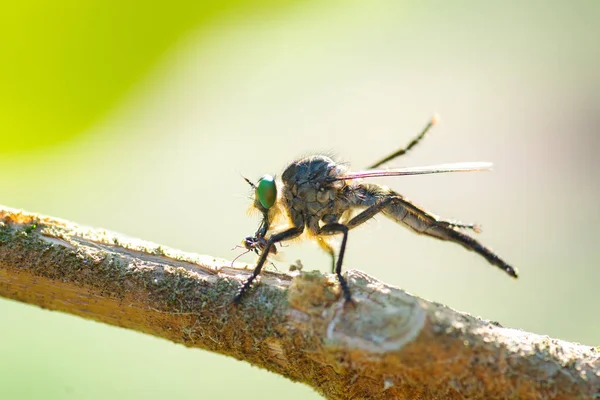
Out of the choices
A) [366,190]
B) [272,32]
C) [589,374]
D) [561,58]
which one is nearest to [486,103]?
[561,58]

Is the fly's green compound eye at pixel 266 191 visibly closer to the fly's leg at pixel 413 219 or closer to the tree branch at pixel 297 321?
the fly's leg at pixel 413 219

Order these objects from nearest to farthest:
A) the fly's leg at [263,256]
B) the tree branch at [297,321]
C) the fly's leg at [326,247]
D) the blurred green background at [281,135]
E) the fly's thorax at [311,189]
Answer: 1. the tree branch at [297,321]
2. the fly's leg at [263,256]
3. the fly's thorax at [311,189]
4. the fly's leg at [326,247]
5. the blurred green background at [281,135]

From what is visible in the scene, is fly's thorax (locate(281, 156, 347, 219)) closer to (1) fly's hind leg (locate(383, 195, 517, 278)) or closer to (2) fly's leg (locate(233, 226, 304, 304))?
(2) fly's leg (locate(233, 226, 304, 304))

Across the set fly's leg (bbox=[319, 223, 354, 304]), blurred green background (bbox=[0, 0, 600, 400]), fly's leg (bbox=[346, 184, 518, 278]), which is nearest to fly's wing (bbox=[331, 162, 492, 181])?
fly's leg (bbox=[346, 184, 518, 278])

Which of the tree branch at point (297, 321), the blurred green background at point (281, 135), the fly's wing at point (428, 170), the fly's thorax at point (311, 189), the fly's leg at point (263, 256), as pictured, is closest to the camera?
the tree branch at point (297, 321)

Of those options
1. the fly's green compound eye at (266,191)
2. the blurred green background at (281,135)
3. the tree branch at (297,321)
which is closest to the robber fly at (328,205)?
the fly's green compound eye at (266,191)

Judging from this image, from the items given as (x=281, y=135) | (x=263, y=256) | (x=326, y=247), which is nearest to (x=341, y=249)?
(x=263, y=256)

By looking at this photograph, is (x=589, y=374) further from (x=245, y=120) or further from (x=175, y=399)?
(x=245, y=120)
